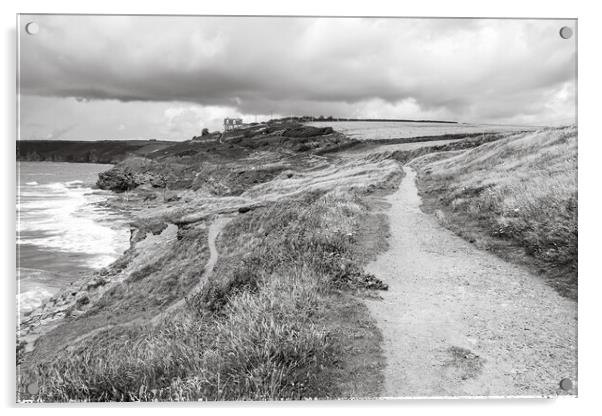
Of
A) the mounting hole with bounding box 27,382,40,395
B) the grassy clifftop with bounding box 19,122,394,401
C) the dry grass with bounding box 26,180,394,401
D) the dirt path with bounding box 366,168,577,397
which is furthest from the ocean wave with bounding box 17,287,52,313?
the dirt path with bounding box 366,168,577,397

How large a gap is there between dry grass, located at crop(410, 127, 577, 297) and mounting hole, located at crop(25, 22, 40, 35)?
296 inches

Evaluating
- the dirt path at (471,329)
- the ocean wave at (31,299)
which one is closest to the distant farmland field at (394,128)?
the dirt path at (471,329)

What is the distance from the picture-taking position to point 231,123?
7.10m

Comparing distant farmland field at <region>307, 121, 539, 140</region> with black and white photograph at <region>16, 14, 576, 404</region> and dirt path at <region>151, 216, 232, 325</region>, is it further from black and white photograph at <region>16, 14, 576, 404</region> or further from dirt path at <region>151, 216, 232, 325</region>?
dirt path at <region>151, 216, 232, 325</region>

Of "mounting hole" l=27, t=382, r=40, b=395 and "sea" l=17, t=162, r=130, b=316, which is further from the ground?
"sea" l=17, t=162, r=130, b=316

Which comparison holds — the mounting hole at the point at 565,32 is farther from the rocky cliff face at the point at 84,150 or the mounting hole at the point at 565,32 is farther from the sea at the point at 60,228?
the sea at the point at 60,228

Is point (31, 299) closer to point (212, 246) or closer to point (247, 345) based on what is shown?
point (212, 246)

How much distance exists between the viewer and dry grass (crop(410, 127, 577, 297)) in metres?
6.04

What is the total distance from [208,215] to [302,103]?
329 centimetres

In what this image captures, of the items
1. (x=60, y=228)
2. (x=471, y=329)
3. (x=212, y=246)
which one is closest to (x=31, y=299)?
(x=60, y=228)

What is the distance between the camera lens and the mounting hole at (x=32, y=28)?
19.7 feet

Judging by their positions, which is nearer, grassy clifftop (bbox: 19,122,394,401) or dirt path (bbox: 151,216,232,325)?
grassy clifftop (bbox: 19,122,394,401)

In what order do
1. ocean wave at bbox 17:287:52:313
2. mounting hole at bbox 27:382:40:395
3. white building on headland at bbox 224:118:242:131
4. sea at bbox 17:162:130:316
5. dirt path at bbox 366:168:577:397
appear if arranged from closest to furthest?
dirt path at bbox 366:168:577:397
mounting hole at bbox 27:382:40:395
ocean wave at bbox 17:287:52:313
sea at bbox 17:162:130:316
white building on headland at bbox 224:118:242:131
